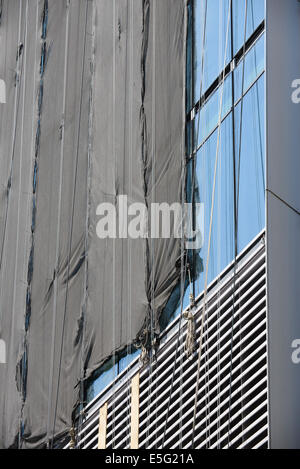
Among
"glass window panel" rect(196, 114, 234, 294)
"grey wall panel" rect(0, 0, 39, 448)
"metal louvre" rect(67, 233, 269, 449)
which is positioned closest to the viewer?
"metal louvre" rect(67, 233, 269, 449)

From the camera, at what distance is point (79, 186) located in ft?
27.6

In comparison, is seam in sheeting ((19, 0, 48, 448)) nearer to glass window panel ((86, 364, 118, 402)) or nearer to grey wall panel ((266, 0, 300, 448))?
glass window panel ((86, 364, 118, 402))

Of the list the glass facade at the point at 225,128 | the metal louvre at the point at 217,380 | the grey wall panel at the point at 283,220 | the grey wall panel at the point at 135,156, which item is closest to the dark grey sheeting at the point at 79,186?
the grey wall panel at the point at 135,156

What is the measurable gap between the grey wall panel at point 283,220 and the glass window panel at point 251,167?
0.97 m

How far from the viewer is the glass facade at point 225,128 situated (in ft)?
23.2

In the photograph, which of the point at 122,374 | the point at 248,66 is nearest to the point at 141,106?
the point at 248,66

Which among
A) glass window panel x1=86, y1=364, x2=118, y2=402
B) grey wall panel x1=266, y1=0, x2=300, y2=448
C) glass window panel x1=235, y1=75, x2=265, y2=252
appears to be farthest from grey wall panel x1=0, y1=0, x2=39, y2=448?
grey wall panel x1=266, y1=0, x2=300, y2=448

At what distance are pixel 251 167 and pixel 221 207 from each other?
0.36 metres

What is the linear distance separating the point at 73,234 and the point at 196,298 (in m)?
1.52

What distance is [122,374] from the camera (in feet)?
26.0

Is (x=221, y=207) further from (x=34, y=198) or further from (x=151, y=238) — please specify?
(x=34, y=198)

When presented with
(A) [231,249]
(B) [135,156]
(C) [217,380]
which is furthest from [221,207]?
(C) [217,380]

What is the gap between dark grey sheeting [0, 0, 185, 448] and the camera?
25.1 feet

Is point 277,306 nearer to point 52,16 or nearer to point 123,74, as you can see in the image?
A: point 123,74
